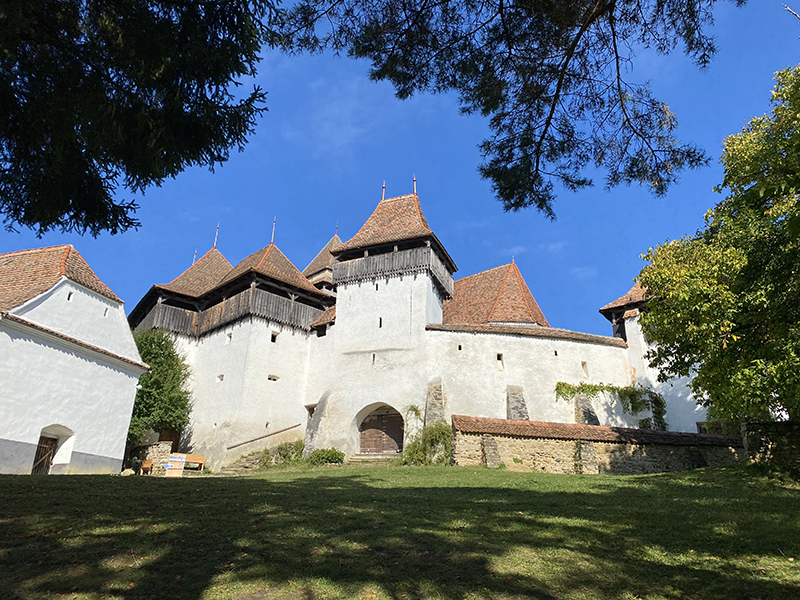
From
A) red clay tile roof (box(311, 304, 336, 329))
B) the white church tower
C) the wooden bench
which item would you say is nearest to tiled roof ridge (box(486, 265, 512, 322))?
the white church tower

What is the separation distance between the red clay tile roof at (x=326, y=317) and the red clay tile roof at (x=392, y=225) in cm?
286

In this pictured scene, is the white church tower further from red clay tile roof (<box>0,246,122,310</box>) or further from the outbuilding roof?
red clay tile roof (<box>0,246,122,310</box>)

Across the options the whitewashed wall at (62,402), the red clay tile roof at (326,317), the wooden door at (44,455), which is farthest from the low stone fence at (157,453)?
the red clay tile roof at (326,317)

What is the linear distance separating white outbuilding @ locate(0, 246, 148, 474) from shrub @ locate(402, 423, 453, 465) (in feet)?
31.5

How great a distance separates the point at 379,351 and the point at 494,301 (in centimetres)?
655

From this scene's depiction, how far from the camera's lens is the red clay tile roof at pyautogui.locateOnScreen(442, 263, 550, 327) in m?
25.3

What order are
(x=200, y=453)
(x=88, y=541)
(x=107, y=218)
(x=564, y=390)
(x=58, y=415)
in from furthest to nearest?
(x=200, y=453) < (x=564, y=390) < (x=58, y=415) < (x=107, y=218) < (x=88, y=541)

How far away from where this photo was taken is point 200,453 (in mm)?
23531

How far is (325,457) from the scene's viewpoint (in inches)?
827

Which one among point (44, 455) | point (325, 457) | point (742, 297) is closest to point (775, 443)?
point (742, 297)

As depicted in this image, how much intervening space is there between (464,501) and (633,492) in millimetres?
3237

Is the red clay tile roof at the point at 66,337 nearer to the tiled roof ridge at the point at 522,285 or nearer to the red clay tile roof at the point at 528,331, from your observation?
the red clay tile roof at the point at 528,331

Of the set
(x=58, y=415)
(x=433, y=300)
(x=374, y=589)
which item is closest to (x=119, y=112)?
(x=374, y=589)

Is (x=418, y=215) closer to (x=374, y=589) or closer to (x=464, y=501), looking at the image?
(x=464, y=501)
